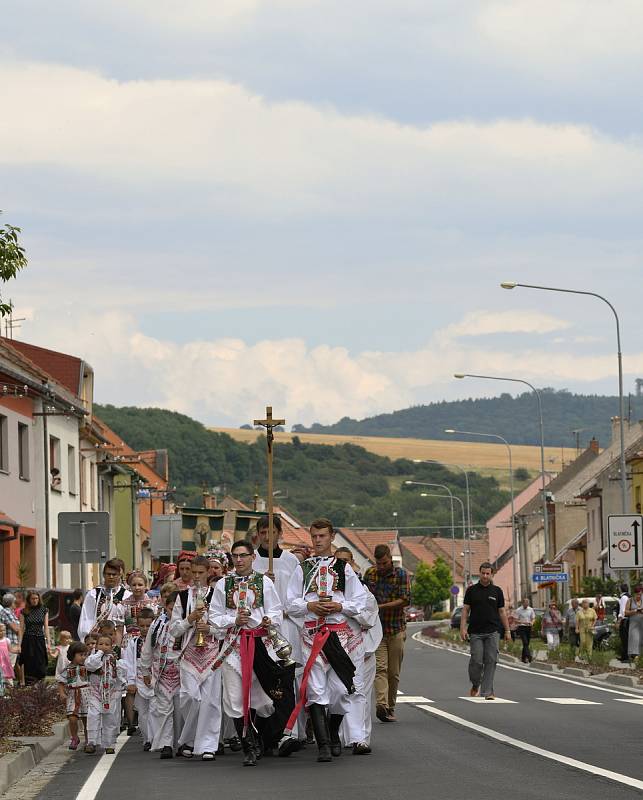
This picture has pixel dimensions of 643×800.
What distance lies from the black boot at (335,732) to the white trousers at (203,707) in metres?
0.99

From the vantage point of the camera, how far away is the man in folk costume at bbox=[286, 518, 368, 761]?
13469mm

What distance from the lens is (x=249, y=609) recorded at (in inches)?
545

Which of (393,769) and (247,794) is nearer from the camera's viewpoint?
(247,794)

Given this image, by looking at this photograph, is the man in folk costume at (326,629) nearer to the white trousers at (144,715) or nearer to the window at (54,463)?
the white trousers at (144,715)

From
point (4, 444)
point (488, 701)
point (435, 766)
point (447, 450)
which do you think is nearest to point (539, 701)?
point (488, 701)

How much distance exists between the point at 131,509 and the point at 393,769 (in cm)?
5026

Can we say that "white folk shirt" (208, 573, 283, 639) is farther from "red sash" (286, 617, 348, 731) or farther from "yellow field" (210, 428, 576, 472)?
"yellow field" (210, 428, 576, 472)

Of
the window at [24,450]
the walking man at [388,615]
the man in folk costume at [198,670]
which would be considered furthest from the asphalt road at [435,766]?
the window at [24,450]

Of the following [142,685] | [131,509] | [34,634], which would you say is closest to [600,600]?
[131,509]

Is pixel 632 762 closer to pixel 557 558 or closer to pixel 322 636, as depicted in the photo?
pixel 322 636

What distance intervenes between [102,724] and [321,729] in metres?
3.04

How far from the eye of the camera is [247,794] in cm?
1133

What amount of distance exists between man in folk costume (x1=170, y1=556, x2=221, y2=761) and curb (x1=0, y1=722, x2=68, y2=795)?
135 cm

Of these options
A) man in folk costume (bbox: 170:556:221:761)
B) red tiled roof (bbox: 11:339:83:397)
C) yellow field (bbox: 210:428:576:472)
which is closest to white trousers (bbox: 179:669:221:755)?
man in folk costume (bbox: 170:556:221:761)
